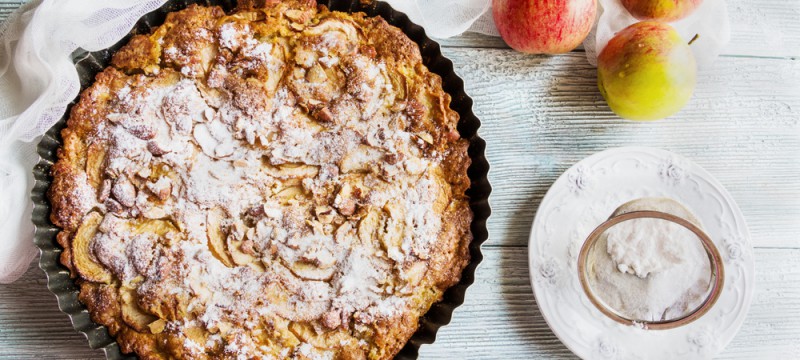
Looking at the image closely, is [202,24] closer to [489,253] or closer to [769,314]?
[489,253]

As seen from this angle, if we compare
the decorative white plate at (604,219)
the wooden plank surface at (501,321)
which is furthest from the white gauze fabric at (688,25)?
the wooden plank surface at (501,321)

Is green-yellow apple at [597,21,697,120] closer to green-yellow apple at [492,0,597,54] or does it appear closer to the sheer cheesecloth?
green-yellow apple at [492,0,597,54]

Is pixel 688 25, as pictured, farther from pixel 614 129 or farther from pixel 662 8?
pixel 614 129

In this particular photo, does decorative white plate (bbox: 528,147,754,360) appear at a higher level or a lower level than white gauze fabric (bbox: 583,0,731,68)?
lower

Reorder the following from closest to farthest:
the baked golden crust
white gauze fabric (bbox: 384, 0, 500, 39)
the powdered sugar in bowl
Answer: the baked golden crust, the powdered sugar in bowl, white gauze fabric (bbox: 384, 0, 500, 39)

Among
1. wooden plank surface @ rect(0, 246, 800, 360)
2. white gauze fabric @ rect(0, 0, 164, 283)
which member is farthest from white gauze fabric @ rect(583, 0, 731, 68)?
white gauze fabric @ rect(0, 0, 164, 283)

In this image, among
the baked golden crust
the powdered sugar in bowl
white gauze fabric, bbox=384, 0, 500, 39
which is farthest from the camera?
white gauze fabric, bbox=384, 0, 500, 39

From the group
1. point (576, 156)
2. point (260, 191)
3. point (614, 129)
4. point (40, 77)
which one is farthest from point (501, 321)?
point (40, 77)

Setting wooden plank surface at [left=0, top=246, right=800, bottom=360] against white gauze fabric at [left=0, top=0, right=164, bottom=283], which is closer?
white gauze fabric at [left=0, top=0, right=164, bottom=283]
